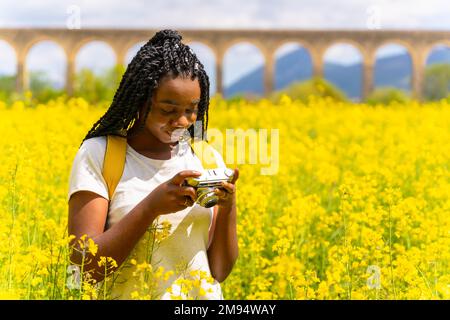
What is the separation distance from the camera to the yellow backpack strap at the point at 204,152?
192cm

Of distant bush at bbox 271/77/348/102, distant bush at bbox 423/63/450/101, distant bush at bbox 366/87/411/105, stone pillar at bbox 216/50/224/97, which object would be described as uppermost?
distant bush at bbox 423/63/450/101

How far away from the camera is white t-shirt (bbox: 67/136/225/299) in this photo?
1740mm

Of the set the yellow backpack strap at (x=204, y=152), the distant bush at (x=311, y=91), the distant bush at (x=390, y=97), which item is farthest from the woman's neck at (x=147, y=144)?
the distant bush at (x=390, y=97)

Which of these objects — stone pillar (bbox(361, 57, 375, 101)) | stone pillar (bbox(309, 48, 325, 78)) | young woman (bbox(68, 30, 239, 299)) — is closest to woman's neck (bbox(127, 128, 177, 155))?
young woman (bbox(68, 30, 239, 299))

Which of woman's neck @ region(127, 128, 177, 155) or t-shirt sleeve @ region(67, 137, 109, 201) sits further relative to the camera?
woman's neck @ region(127, 128, 177, 155)

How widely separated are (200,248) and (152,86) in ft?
1.39

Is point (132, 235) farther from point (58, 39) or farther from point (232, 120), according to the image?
point (58, 39)

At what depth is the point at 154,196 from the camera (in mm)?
1611

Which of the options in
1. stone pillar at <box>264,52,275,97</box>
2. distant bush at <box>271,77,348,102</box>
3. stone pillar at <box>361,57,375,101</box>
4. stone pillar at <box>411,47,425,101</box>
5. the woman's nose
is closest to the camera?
the woman's nose

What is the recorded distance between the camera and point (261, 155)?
5.11 m

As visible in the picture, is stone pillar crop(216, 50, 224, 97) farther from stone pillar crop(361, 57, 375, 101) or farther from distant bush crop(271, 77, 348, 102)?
distant bush crop(271, 77, 348, 102)

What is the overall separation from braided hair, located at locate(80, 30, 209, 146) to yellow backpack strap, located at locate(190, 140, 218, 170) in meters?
0.07

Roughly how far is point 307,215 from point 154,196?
4.80 feet

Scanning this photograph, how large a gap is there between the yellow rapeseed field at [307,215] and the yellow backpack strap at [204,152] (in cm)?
31
